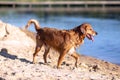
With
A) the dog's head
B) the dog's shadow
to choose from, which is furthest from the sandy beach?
the dog's head

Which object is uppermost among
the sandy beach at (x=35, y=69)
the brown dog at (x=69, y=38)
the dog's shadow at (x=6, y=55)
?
the brown dog at (x=69, y=38)

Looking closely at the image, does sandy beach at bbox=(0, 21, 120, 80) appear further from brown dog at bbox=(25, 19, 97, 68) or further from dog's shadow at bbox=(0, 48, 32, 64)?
brown dog at bbox=(25, 19, 97, 68)

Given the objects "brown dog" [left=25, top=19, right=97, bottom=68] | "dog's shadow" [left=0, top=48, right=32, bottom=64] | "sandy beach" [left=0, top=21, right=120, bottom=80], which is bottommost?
"sandy beach" [left=0, top=21, right=120, bottom=80]

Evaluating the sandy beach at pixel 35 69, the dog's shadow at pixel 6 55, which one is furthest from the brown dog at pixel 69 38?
the dog's shadow at pixel 6 55

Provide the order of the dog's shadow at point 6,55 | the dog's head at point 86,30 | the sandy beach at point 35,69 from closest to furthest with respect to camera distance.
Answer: the sandy beach at point 35,69, the dog's head at point 86,30, the dog's shadow at point 6,55

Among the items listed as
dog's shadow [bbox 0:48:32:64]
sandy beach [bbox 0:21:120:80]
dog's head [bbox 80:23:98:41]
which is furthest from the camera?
dog's shadow [bbox 0:48:32:64]

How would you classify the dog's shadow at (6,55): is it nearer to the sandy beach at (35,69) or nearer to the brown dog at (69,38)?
the sandy beach at (35,69)

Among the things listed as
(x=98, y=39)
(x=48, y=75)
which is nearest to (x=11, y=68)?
(x=48, y=75)

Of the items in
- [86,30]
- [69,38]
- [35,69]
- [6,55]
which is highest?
[86,30]

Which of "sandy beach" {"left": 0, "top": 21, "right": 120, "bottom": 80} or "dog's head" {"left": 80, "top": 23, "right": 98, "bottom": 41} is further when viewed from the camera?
"dog's head" {"left": 80, "top": 23, "right": 98, "bottom": 41}

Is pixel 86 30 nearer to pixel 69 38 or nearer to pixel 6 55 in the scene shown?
pixel 69 38

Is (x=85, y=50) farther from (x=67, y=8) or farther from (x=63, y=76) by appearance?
(x=67, y=8)

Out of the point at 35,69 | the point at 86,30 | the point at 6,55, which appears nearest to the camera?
the point at 35,69

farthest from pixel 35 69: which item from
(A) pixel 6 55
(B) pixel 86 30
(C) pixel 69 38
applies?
(A) pixel 6 55
